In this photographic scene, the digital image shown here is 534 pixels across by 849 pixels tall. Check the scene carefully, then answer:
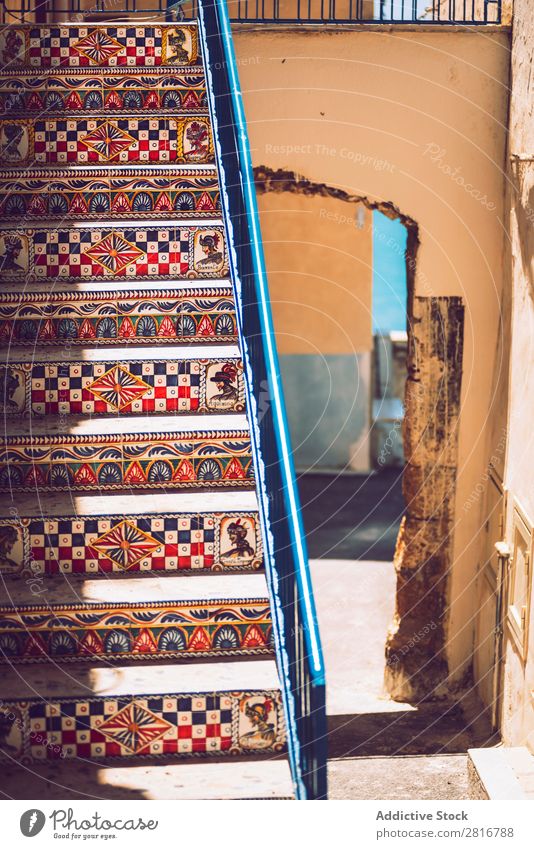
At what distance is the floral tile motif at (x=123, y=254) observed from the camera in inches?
213

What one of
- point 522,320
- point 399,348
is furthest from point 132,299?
point 399,348

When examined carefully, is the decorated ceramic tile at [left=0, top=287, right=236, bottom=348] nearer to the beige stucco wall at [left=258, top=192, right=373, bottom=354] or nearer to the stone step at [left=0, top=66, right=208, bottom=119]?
the stone step at [left=0, top=66, right=208, bottom=119]

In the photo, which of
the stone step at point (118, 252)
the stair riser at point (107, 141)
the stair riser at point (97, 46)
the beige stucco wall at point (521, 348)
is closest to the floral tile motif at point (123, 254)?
the stone step at point (118, 252)

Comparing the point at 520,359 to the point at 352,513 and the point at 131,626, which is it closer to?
the point at 131,626

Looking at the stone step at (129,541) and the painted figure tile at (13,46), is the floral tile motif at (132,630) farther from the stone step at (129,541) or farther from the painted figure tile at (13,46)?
the painted figure tile at (13,46)

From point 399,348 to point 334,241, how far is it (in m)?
1.62

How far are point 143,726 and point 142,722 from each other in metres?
0.01

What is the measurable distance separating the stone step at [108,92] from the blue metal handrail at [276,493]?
1020 millimetres

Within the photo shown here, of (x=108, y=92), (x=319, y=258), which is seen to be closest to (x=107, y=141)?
(x=108, y=92)

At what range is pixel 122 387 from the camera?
15.7ft

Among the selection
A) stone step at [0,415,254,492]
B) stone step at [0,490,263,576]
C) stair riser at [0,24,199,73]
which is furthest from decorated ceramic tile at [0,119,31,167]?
stone step at [0,490,263,576]

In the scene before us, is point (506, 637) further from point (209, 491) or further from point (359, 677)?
point (209, 491)

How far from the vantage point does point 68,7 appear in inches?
392

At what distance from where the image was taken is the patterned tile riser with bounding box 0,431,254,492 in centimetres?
448
